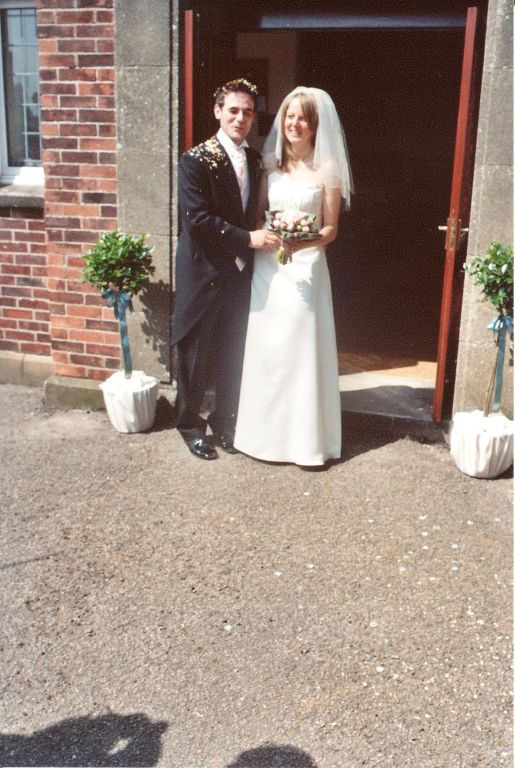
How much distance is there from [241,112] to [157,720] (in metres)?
3.46

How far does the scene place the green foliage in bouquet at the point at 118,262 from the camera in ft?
18.0

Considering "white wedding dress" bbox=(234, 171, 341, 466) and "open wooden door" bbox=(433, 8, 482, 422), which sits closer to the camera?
"open wooden door" bbox=(433, 8, 482, 422)

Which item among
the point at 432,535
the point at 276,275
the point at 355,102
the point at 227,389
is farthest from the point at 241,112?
the point at 355,102

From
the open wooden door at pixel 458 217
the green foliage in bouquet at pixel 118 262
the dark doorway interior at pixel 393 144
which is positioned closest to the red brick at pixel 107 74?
the green foliage in bouquet at pixel 118 262

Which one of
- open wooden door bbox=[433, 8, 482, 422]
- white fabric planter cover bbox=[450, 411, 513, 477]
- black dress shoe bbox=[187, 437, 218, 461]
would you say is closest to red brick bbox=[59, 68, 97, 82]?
open wooden door bbox=[433, 8, 482, 422]

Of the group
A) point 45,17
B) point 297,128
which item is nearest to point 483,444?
point 297,128

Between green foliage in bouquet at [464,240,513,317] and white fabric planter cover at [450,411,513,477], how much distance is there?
726 millimetres

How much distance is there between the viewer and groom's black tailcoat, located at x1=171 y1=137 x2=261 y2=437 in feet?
16.2

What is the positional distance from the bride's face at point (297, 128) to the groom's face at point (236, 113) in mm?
238

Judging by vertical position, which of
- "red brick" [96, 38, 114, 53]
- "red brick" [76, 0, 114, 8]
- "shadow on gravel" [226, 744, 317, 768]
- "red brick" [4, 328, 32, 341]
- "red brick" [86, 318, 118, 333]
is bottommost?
"shadow on gravel" [226, 744, 317, 768]

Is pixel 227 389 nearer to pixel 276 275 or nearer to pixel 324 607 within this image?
pixel 276 275

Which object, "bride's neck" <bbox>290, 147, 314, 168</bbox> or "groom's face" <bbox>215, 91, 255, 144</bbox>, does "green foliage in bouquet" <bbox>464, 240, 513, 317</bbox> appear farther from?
"groom's face" <bbox>215, 91, 255, 144</bbox>

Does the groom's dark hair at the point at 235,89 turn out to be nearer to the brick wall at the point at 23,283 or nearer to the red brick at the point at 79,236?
the red brick at the point at 79,236

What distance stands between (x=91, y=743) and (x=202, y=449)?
265 centimetres
